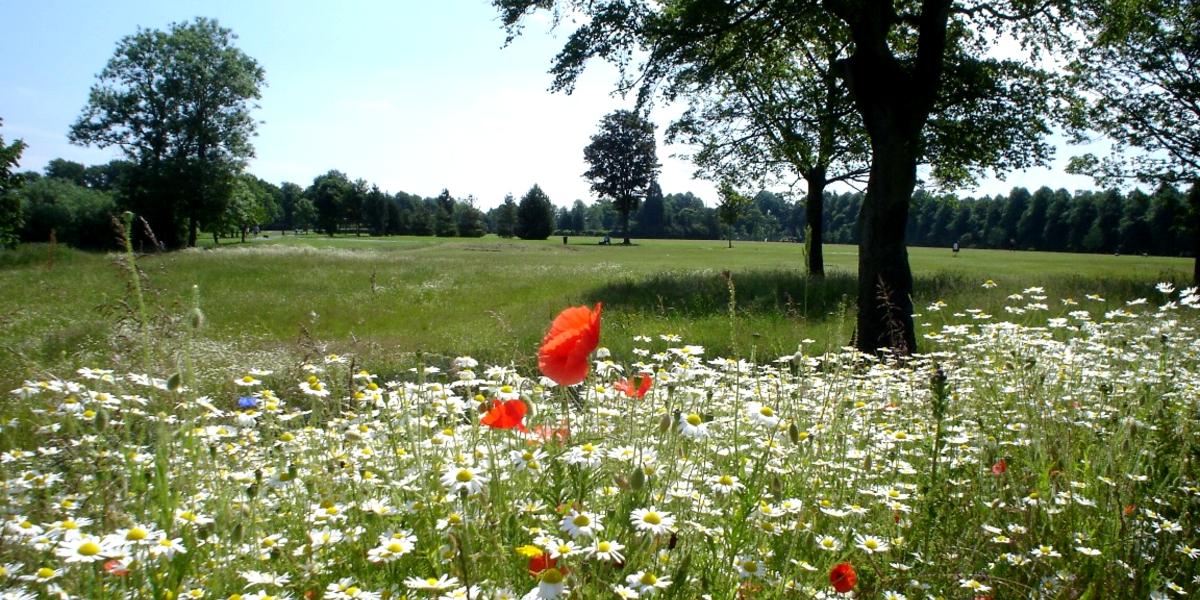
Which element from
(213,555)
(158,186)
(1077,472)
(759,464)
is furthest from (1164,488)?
(158,186)

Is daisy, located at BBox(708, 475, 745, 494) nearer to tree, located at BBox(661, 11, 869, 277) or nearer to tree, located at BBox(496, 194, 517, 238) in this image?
tree, located at BBox(661, 11, 869, 277)

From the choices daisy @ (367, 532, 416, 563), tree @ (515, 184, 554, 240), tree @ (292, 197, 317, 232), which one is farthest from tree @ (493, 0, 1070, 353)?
tree @ (292, 197, 317, 232)

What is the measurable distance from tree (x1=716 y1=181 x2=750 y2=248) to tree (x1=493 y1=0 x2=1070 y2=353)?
27.7 ft

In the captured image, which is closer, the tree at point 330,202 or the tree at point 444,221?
the tree at point 330,202

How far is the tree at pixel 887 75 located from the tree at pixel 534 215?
76192mm

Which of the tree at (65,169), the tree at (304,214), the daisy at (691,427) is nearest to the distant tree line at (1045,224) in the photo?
the daisy at (691,427)

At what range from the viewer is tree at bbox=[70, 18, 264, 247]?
142 ft

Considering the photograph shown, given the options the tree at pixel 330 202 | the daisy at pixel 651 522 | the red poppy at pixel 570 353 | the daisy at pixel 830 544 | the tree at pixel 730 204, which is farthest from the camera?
the tree at pixel 330 202

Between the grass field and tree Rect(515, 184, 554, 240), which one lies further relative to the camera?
tree Rect(515, 184, 554, 240)

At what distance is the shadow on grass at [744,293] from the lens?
45.1 ft

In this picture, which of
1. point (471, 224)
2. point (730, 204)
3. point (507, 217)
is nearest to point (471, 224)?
point (471, 224)

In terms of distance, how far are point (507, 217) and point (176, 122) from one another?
195 ft

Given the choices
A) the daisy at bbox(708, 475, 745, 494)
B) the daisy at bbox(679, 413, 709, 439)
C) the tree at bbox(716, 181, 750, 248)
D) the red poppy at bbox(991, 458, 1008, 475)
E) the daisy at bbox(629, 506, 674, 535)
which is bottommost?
the red poppy at bbox(991, 458, 1008, 475)

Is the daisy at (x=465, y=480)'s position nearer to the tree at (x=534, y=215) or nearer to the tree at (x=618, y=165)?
the tree at (x=618, y=165)
